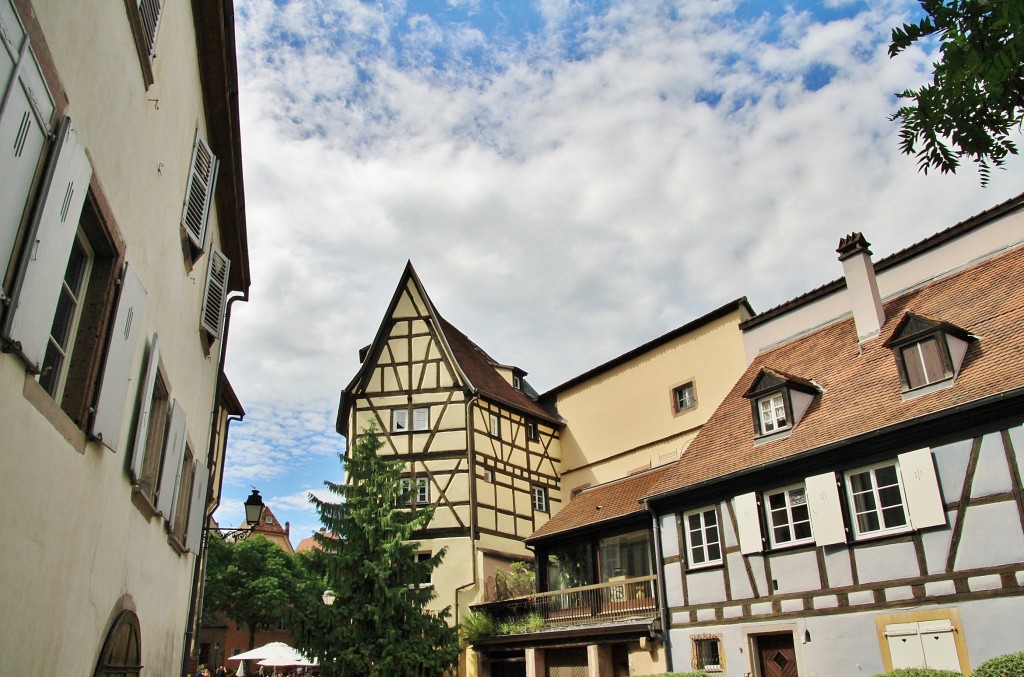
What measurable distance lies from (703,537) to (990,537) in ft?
19.6

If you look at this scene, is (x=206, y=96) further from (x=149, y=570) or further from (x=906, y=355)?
(x=906, y=355)

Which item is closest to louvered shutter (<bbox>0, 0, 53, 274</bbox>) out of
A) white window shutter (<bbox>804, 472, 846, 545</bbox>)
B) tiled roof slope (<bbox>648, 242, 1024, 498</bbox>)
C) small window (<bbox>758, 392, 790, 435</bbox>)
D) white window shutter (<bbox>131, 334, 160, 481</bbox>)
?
white window shutter (<bbox>131, 334, 160, 481</bbox>)

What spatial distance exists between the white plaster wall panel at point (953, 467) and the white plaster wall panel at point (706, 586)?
16.6ft

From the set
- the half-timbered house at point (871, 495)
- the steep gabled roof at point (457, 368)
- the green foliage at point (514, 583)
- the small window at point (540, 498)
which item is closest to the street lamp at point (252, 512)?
the half-timbered house at point (871, 495)

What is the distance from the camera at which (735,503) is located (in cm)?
1648

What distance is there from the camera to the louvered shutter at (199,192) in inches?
341

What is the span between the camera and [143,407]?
6.96 meters

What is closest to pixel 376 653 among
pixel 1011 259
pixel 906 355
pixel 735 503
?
pixel 735 503

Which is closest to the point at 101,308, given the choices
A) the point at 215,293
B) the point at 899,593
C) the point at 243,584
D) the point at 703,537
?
the point at 215,293

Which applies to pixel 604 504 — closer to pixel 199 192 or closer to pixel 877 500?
pixel 877 500

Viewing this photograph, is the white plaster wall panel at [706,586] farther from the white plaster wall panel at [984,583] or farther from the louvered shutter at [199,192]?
the louvered shutter at [199,192]

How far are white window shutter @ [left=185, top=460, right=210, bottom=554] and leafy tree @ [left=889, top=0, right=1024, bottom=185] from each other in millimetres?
10093

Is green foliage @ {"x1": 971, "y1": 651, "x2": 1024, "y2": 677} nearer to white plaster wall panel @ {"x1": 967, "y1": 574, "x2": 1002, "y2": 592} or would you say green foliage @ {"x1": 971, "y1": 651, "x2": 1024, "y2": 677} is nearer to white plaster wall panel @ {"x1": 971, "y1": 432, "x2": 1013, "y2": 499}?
white plaster wall panel @ {"x1": 967, "y1": 574, "x2": 1002, "y2": 592}

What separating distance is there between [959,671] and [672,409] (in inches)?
→ 599
